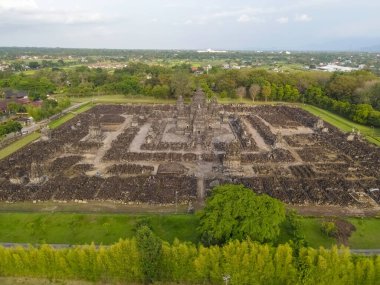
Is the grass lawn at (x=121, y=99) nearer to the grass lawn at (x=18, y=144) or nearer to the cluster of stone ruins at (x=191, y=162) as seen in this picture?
the cluster of stone ruins at (x=191, y=162)

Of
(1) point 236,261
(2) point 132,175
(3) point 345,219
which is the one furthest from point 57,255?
(3) point 345,219

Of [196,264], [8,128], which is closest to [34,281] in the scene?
[196,264]

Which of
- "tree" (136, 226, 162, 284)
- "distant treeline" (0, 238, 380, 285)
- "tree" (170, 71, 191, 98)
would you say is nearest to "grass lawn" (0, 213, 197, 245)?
"distant treeline" (0, 238, 380, 285)

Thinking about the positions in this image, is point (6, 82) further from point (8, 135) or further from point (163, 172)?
point (163, 172)

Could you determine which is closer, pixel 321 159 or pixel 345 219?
pixel 345 219

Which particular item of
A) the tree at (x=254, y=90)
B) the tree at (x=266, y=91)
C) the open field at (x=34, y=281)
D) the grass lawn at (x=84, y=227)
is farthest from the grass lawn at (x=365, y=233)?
the tree at (x=254, y=90)

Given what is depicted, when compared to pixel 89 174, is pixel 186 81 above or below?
above

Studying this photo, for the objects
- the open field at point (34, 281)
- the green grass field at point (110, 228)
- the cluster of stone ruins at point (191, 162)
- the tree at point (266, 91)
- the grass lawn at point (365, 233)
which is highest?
the tree at point (266, 91)
